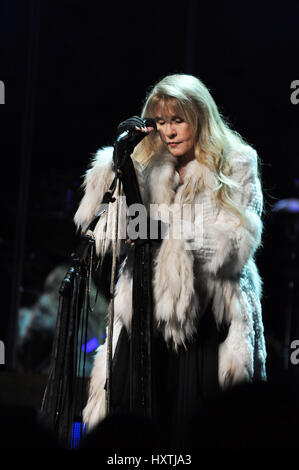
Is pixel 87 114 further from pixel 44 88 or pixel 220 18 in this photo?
pixel 220 18

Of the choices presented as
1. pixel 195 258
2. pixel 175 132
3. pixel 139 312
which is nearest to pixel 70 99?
pixel 175 132

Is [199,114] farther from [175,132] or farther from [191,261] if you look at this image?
[191,261]

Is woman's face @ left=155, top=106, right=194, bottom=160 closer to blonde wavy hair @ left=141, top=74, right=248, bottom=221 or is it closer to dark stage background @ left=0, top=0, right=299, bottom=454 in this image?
blonde wavy hair @ left=141, top=74, right=248, bottom=221

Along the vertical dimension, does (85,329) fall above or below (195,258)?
below

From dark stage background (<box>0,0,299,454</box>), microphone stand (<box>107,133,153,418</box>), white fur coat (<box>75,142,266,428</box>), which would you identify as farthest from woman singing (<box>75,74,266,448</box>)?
dark stage background (<box>0,0,299,454</box>)

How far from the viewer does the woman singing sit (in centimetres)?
200

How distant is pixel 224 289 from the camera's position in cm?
206

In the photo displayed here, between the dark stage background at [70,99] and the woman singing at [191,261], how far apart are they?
1.36 m

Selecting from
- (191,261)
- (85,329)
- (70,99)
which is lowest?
(85,329)

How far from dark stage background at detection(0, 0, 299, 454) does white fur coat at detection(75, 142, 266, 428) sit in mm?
1396

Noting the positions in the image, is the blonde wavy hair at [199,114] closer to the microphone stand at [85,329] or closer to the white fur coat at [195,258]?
the white fur coat at [195,258]

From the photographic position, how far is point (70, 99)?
3.90 meters

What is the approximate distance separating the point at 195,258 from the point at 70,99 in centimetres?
216
